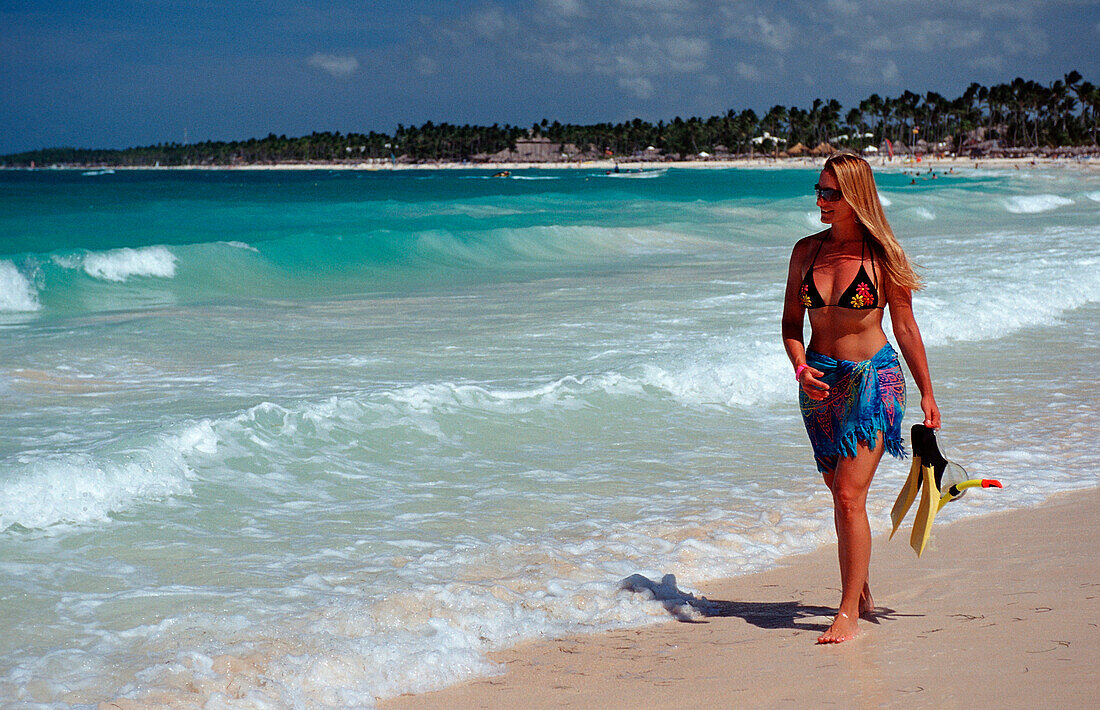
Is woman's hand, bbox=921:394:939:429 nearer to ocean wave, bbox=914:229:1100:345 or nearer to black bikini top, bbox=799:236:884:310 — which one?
black bikini top, bbox=799:236:884:310

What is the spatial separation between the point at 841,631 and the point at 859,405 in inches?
33.1

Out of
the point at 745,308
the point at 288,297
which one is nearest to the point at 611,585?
the point at 745,308

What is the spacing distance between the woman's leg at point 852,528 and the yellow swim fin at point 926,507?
26 cm

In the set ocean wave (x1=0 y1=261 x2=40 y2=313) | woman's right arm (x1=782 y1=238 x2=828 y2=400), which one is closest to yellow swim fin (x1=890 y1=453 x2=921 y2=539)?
woman's right arm (x1=782 y1=238 x2=828 y2=400)

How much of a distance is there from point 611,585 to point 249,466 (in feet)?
9.39

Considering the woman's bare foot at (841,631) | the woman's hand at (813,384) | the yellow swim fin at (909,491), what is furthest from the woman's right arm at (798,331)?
the woman's bare foot at (841,631)

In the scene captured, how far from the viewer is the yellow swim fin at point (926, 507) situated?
396 centimetres

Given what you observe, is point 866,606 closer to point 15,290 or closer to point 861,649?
point 861,649

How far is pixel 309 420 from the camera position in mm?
7258

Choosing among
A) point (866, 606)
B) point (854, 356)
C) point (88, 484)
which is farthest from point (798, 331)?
point (88, 484)

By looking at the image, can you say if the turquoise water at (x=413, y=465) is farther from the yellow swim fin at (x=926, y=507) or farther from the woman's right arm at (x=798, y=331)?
the woman's right arm at (x=798, y=331)

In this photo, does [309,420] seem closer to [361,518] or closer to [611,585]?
[361,518]

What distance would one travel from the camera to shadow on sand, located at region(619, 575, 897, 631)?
4.11m

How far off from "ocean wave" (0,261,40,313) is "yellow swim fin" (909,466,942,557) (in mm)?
15839
